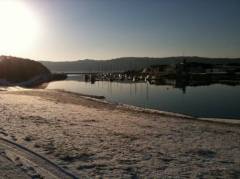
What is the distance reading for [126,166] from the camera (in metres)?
11.1

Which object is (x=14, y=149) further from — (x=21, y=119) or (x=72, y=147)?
(x=21, y=119)

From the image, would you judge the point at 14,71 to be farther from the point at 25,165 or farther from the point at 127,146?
the point at 25,165

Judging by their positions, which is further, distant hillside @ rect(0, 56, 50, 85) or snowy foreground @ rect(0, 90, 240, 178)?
distant hillside @ rect(0, 56, 50, 85)

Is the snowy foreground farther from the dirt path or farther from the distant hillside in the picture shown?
the distant hillside

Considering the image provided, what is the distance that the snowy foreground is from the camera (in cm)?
1074

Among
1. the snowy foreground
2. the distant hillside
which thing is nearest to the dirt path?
the snowy foreground

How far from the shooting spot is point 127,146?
13.8 metres

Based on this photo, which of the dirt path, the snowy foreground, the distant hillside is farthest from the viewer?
the distant hillside

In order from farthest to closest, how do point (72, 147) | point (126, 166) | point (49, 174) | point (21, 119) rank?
point (21, 119)
point (72, 147)
point (126, 166)
point (49, 174)

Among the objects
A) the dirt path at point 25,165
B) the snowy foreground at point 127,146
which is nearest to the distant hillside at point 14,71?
the snowy foreground at point 127,146

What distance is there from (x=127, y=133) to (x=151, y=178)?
6.84 m

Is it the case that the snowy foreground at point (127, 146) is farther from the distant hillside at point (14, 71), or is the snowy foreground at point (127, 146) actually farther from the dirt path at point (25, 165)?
the distant hillside at point (14, 71)

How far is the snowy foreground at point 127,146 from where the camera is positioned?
35.2 ft

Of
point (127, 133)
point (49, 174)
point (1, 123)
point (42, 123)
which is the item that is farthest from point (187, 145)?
point (1, 123)
